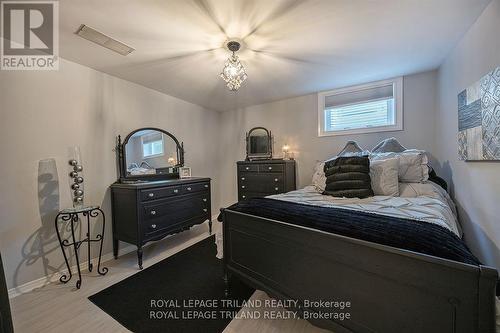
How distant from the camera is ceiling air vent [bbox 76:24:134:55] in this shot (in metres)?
1.68

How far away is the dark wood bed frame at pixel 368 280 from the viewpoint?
81 cm

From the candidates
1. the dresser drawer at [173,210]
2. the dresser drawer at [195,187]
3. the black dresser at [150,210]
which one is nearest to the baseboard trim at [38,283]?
the black dresser at [150,210]

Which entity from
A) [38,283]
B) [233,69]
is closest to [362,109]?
[233,69]

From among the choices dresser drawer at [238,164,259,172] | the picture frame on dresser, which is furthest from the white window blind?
the picture frame on dresser

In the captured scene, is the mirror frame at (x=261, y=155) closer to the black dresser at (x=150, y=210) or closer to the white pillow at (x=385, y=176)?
the black dresser at (x=150, y=210)

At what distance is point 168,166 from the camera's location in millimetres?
3273

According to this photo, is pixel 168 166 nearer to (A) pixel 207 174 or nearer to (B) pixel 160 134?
(B) pixel 160 134

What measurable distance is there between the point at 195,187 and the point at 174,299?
1.54 m

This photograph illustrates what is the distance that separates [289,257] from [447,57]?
274 centimetres

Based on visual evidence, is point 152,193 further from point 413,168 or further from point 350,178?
point 413,168

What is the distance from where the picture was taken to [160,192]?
254 centimetres

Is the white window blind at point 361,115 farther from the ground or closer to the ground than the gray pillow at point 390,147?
farther from the ground

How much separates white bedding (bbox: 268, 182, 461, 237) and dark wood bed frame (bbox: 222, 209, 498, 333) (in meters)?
0.53

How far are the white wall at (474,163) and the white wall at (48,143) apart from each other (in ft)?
11.7
